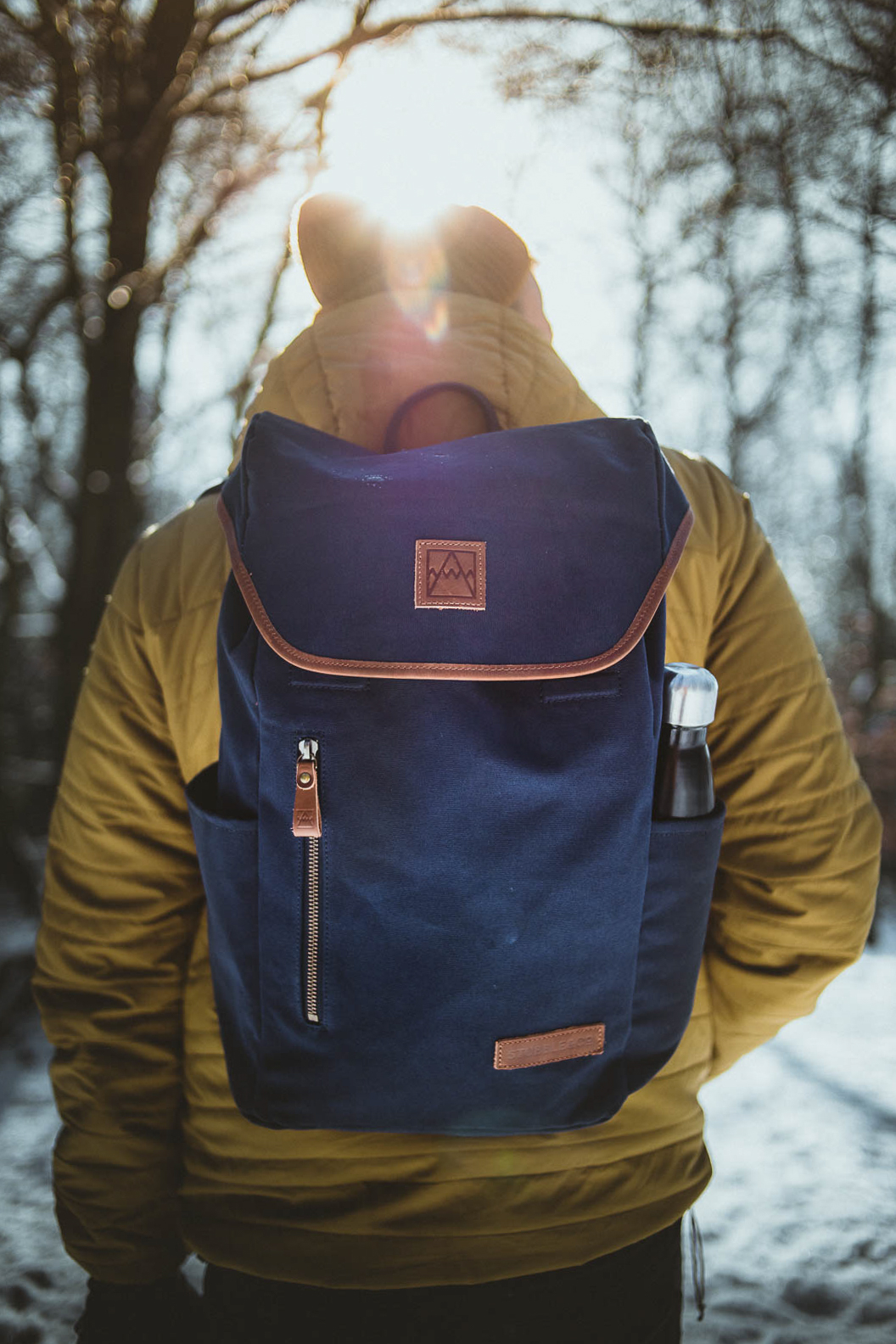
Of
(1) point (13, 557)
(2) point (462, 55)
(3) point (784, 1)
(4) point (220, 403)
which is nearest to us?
(3) point (784, 1)

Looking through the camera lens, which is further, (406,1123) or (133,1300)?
(133,1300)

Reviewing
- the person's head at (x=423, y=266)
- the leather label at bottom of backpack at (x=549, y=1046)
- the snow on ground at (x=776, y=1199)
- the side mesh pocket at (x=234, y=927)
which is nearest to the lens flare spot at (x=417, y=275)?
the person's head at (x=423, y=266)

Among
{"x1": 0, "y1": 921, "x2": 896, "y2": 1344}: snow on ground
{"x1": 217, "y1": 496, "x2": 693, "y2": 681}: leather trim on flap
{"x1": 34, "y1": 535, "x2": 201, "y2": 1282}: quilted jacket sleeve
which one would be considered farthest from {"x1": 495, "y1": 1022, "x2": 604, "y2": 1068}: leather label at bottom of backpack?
→ {"x1": 0, "y1": 921, "x2": 896, "y2": 1344}: snow on ground

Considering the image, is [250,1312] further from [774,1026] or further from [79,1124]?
[774,1026]

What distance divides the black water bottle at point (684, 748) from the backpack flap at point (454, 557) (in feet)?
0.40

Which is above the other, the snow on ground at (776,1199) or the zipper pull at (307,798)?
the zipper pull at (307,798)

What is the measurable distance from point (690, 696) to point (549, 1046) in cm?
42

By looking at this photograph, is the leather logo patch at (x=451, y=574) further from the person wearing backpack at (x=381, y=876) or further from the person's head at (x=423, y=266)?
the person's head at (x=423, y=266)

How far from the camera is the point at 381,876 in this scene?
855mm

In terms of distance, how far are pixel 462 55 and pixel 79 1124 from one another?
3801 millimetres

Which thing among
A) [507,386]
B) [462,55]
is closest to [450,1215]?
[507,386]

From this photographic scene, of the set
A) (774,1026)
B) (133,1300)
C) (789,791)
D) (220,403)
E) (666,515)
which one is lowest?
(133,1300)

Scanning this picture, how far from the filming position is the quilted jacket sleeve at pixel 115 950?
1125 mm

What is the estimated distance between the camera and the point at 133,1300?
1138 mm
